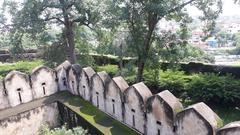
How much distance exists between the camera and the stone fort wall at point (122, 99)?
246 inches

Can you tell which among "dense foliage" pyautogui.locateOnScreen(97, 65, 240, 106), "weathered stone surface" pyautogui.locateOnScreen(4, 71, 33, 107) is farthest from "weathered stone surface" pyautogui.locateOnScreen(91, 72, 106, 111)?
"dense foliage" pyautogui.locateOnScreen(97, 65, 240, 106)

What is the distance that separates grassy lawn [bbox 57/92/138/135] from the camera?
8164 mm

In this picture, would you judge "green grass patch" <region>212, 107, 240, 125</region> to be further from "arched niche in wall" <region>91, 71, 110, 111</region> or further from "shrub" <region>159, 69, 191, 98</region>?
"arched niche in wall" <region>91, 71, 110, 111</region>

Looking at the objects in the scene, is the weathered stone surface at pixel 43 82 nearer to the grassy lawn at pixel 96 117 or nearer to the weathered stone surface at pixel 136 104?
the grassy lawn at pixel 96 117

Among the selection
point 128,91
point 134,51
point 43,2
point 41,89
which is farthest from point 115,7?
point 43,2

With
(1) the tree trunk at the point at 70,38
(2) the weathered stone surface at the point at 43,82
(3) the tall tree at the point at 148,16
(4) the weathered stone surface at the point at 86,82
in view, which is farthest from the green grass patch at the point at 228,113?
(1) the tree trunk at the point at 70,38

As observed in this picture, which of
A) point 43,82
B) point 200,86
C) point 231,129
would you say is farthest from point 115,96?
point 231,129

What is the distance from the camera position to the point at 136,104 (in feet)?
26.5

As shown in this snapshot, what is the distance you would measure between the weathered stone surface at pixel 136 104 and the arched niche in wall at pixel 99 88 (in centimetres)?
128

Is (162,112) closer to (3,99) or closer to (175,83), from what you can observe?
(175,83)

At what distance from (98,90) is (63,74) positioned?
274 centimetres

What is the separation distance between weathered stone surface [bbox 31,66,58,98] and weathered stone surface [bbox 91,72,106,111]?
8.22 ft

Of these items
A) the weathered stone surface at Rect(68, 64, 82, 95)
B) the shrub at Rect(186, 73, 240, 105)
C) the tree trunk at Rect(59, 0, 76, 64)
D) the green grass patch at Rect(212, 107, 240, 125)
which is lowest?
the green grass patch at Rect(212, 107, 240, 125)

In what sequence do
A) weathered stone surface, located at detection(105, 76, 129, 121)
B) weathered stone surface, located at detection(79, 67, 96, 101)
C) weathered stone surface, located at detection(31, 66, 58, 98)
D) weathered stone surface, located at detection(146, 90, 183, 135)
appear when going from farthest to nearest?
weathered stone surface, located at detection(31, 66, 58, 98), weathered stone surface, located at detection(79, 67, 96, 101), weathered stone surface, located at detection(105, 76, 129, 121), weathered stone surface, located at detection(146, 90, 183, 135)
